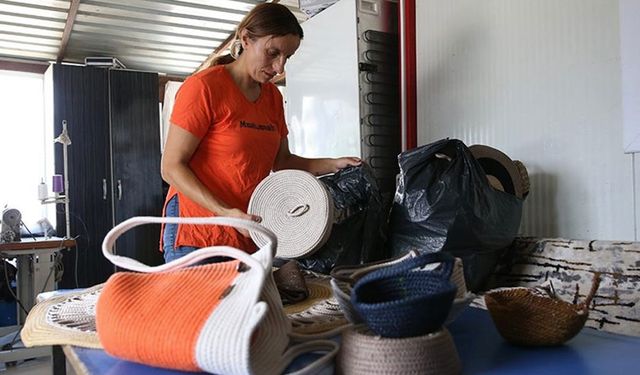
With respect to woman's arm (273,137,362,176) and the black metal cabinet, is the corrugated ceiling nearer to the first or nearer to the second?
the black metal cabinet

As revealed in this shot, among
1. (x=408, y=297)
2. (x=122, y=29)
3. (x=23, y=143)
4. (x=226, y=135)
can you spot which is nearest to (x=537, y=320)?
(x=408, y=297)

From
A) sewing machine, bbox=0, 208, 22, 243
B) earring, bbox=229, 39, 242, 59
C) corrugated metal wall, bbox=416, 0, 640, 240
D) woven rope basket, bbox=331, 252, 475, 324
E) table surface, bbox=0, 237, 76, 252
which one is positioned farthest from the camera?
sewing machine, bbox=0, 208, 22, 243

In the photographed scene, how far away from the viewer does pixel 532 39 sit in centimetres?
188

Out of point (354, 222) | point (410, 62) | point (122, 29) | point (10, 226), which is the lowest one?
point (10, 226)

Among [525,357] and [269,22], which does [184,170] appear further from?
[525,357]

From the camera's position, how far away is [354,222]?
1.73m

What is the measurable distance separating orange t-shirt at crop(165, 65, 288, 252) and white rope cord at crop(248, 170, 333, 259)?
50 millimetres

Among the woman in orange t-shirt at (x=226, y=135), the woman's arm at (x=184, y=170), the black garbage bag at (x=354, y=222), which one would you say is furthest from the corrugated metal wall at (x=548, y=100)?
the woman's arm at (x=184, y=170)

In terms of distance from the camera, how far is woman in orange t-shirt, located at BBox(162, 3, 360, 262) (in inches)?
50.8

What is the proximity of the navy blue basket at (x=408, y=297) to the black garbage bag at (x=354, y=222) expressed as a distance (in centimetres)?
100

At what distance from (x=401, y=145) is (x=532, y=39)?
800 millimetres

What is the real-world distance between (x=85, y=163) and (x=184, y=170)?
4.04 meters

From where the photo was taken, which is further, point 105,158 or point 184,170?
point 105,158

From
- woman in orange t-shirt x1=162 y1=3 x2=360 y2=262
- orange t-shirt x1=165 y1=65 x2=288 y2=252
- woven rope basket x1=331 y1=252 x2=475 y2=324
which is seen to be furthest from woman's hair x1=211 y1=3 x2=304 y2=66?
woven rope basket x1=331 y1=252 x2=475 y2=324
